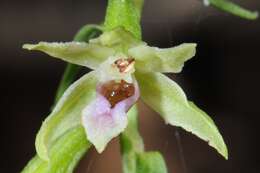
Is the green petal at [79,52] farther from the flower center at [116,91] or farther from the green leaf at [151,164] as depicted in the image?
the green leaf at [151,164]

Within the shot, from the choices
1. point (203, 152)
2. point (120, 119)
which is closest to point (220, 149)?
point (120, 119)

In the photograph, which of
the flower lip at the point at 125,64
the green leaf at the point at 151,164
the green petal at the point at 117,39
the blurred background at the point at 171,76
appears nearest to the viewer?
the green petal at the point at 117,39

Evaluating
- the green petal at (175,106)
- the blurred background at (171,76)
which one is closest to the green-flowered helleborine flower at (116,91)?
the green petal at (175,106)

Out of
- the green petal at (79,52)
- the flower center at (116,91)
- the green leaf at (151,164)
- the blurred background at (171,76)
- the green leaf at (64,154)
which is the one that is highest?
the green petal at (79,52)

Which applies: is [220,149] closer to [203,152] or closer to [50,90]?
[203,152]

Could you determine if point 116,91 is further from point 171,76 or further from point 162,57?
point 171,76

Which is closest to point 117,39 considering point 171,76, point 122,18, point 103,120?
point 122,18

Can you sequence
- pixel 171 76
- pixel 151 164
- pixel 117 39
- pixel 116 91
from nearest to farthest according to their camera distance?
pixel 117 39, pixel 116 91, pixel 151 164, pixel 171 76

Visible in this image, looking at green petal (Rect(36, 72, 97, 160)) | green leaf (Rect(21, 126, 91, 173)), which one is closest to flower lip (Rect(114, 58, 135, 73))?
green petal (Rect(36, 72, 97, 160))
